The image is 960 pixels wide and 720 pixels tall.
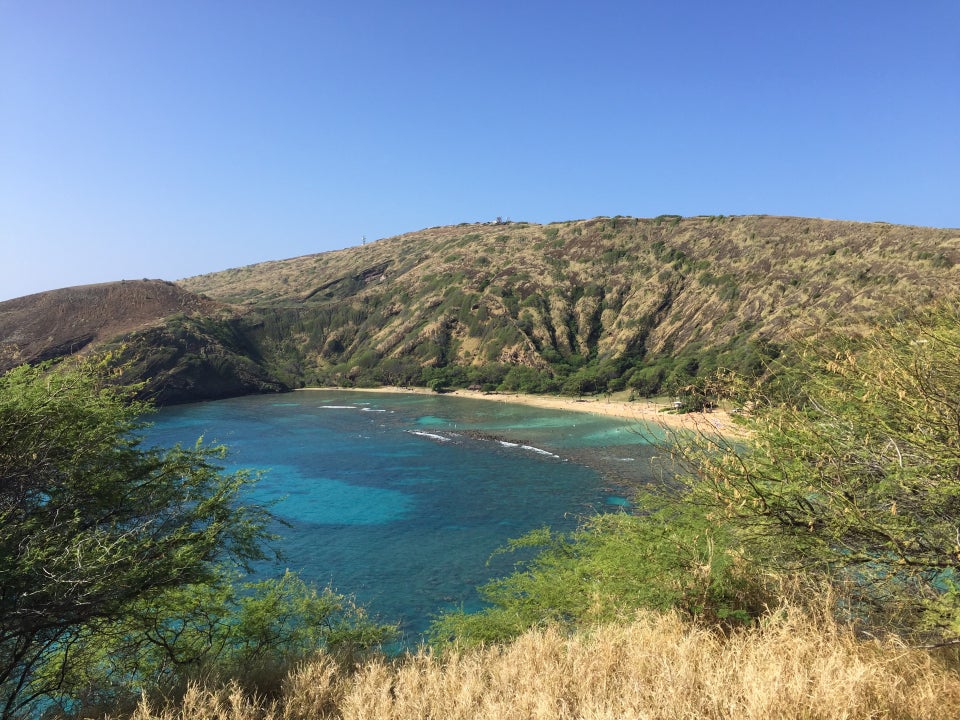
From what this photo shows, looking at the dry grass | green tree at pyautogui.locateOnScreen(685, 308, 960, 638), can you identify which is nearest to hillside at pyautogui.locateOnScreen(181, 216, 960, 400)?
green tree at pyautogui.locateOnScreen(685, 308, 960, 638)

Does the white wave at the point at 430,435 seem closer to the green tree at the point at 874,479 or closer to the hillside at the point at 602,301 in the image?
the hillside at the point at 602,301

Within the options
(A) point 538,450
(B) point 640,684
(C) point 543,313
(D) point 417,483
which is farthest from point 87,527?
(C) point 543,313

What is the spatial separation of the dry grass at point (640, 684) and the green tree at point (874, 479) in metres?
1.07

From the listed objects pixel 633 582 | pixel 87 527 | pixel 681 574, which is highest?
pixel 87 527

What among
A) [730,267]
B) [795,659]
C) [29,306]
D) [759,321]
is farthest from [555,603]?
[29,306]

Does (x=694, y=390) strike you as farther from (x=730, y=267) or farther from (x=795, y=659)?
(x=730, y=267)

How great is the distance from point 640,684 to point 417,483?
4913cm

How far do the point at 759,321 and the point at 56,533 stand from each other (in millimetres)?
119201

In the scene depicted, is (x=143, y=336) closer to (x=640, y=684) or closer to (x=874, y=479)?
(x=640, y=684)

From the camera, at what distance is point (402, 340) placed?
15188 cm

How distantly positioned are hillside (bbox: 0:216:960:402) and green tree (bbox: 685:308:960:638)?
8183 cm

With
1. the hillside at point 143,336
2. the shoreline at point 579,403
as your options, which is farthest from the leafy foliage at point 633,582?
the hillside at point 143,336

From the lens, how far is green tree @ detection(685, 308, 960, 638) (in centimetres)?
810

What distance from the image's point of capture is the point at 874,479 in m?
10.2
